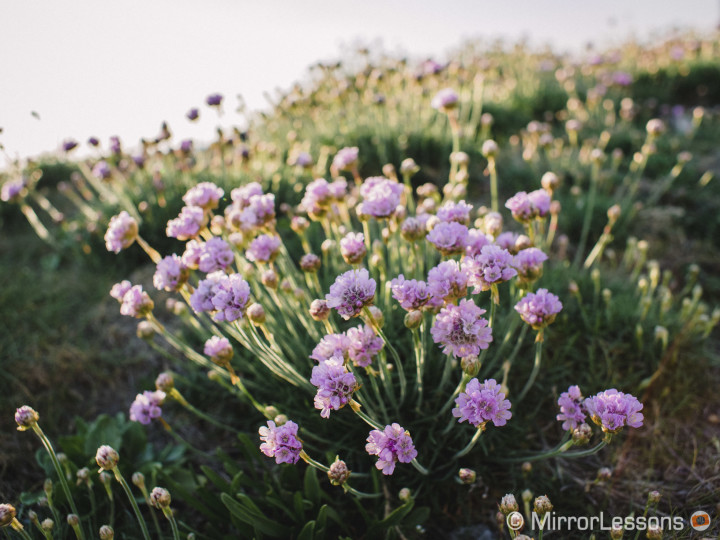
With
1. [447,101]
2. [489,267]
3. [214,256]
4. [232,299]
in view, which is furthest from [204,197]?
[447,101]

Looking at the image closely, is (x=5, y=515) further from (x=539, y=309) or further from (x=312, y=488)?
(x=539, y=309)

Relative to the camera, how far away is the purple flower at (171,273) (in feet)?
5.88

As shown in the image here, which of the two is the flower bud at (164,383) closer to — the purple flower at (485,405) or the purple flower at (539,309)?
the purple flower at (485,405)

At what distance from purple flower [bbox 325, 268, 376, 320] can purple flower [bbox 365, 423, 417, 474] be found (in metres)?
0.35

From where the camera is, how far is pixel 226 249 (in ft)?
6.02

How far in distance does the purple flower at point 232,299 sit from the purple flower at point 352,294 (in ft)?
1.03

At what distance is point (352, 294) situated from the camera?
1422 millimetres

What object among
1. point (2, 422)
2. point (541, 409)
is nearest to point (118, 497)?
point (2, 422)

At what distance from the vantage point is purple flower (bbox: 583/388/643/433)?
4.48 ft

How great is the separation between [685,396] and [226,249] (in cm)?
218

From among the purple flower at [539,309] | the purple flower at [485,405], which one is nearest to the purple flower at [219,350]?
the purple flower at [485,405]

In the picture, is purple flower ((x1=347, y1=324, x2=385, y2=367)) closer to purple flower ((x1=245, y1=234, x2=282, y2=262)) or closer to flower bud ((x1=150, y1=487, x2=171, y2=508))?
purple flower ((x1=245, y1=234, x2=282, y2=262))

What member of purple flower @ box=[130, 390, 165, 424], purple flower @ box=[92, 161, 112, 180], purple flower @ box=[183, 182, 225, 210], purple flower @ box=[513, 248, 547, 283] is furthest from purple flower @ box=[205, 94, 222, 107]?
purple flower @ box=[513, 248, 547, 283]

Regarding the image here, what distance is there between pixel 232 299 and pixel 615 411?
121cm
